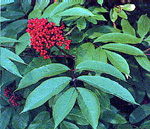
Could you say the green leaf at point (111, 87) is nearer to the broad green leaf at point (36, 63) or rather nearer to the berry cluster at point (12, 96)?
the broad green leaf at point (36, 63)

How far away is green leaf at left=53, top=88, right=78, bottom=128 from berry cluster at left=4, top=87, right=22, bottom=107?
52 centimetres

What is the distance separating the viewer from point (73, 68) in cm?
117

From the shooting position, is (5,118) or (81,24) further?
(5,118)

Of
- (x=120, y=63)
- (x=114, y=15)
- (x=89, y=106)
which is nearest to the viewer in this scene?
(x=89, y=106)

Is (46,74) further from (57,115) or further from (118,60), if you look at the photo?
(118,60)

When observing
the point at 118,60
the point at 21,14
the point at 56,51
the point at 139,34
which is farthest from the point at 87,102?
the point at 21,14

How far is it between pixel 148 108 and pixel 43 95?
Result: 0.69 metres

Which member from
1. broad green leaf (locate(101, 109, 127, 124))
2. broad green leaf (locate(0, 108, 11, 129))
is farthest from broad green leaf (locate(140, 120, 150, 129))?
broad green leaf (locate(0, 108, 11, 129))

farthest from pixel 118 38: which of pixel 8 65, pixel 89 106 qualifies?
pixel 8 65

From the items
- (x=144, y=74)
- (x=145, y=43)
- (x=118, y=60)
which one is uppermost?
(x=118, y=60)

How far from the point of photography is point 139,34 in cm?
124

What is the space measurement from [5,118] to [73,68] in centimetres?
41

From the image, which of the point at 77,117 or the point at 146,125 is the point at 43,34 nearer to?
the point at 77,117

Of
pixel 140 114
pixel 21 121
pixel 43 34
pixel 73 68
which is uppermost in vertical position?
pixel 43 34
